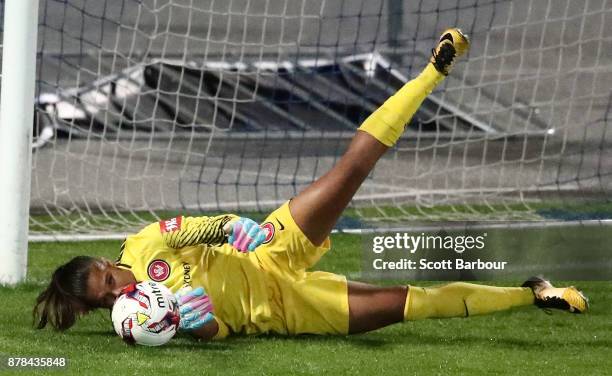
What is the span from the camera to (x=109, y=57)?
34.5 ft

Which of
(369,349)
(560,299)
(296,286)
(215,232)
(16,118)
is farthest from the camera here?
(16,118)

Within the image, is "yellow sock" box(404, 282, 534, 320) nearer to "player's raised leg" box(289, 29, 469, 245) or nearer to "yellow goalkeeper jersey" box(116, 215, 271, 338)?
"player's raised leg" box(289, 29, 469, 245)

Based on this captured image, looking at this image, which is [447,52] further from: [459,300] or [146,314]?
[146,314]

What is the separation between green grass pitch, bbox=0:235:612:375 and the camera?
441 centimetres

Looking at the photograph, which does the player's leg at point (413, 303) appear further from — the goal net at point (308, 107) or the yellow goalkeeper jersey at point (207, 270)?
the goal net at point (308, 107)

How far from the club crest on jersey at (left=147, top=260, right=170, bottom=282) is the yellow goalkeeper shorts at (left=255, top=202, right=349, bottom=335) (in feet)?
1.17

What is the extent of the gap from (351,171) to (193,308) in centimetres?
77

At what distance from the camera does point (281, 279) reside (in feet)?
16.0

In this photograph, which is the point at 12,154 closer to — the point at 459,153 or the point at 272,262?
the point at 272,262

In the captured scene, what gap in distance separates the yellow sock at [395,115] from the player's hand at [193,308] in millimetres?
885
